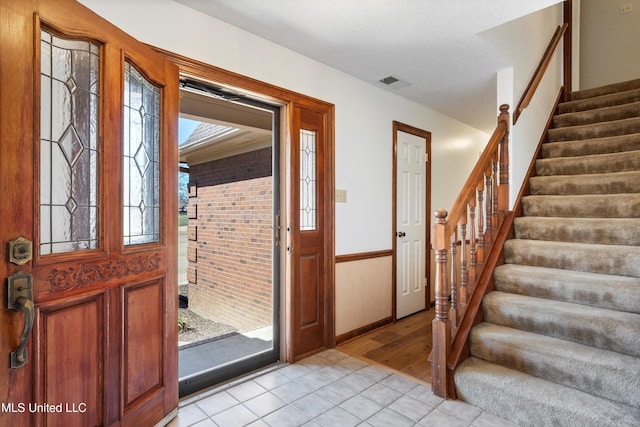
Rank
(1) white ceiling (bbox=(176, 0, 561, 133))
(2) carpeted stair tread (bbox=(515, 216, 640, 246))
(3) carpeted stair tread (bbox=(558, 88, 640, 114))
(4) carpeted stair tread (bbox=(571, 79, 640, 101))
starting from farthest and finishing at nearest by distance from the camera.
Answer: (4) carpeted stair tread (bbox=(571, 79, 640, 101))
(3) carpeted stair tread (bbox=(558, 88, 640, 114))
(2) carpeted stair tread (bbox=(515, 216, 640, 246))
(1) white ceiling (bbox=(176, 0, 561, 133))

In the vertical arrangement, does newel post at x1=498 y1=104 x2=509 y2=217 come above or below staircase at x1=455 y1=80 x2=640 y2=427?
above

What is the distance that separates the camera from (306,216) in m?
2.76

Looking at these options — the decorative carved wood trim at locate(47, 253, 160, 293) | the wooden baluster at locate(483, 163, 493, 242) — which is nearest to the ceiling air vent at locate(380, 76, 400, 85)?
the wooden baluster at locate(483, 163, 493, 242)

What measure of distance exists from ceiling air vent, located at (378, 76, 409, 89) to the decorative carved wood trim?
2.49m

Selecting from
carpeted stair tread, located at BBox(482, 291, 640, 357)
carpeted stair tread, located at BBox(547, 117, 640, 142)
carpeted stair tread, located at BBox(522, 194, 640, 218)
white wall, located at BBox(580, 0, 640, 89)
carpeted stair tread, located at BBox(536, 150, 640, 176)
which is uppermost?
white wall, located at BBox(580, 0, 640, 89)

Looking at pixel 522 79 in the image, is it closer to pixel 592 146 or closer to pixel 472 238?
pixel 592 146

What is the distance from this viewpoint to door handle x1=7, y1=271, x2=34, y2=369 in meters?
1.17

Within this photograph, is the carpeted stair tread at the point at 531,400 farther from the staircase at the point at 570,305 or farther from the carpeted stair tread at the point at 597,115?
the carpeted stair tread at the point at 597,115

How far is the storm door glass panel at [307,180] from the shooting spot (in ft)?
8.96

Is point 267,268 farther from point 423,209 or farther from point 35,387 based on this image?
point 35,387

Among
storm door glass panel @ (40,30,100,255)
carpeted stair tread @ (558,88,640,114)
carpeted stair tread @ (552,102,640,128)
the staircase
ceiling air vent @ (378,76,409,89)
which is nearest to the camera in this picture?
storm door glass panel @ (40,30,100,255)

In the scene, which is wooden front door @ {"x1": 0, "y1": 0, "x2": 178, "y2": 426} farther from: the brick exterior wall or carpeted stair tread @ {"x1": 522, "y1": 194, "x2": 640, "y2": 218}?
carpeted stair tread @ {"x1": 522, "y1": 194, "x2": 640, "y2": 218}

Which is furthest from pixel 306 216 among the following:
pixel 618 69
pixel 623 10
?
pixel 623 10

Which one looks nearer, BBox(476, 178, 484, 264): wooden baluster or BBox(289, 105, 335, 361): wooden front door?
BBox(476, 178, 484, 264): wooden baluster
